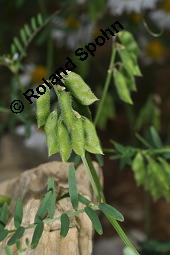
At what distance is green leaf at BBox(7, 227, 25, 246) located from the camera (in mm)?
862

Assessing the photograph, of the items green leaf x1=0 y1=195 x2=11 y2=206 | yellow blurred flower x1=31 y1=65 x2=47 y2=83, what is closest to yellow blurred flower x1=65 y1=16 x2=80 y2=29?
yellow blurred flower x1=31 y1=65 x2=47 y2=83

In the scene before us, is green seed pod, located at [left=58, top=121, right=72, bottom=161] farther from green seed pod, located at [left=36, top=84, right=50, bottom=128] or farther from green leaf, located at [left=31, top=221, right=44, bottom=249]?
green leaf, located at [left=31, top=221, right=44, bottom=249]

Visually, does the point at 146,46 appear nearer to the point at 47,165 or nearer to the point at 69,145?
the point at 47,165

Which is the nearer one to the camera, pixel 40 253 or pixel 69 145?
pixel 69 145

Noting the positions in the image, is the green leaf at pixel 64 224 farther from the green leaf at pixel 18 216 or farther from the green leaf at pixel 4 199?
the green leaf at pixel 4 199

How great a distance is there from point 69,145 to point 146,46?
1.25 metres

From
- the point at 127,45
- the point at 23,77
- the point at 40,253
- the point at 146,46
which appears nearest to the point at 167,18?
the point at 146,46

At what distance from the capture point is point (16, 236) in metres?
0.87

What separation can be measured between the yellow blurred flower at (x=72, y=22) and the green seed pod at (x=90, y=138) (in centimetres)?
103

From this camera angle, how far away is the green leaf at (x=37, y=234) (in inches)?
33.7

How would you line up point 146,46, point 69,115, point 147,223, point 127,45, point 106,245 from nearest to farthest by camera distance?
point 69,115 < point 127,45 < point 147,223 < point 106,245 < point 146,46

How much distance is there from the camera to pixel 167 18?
194cm

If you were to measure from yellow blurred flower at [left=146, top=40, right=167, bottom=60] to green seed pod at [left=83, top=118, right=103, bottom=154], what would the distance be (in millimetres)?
1230

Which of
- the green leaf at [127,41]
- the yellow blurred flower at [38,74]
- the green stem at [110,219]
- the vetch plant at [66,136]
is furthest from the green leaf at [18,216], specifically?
the yellow blurred flower at [38,74]
